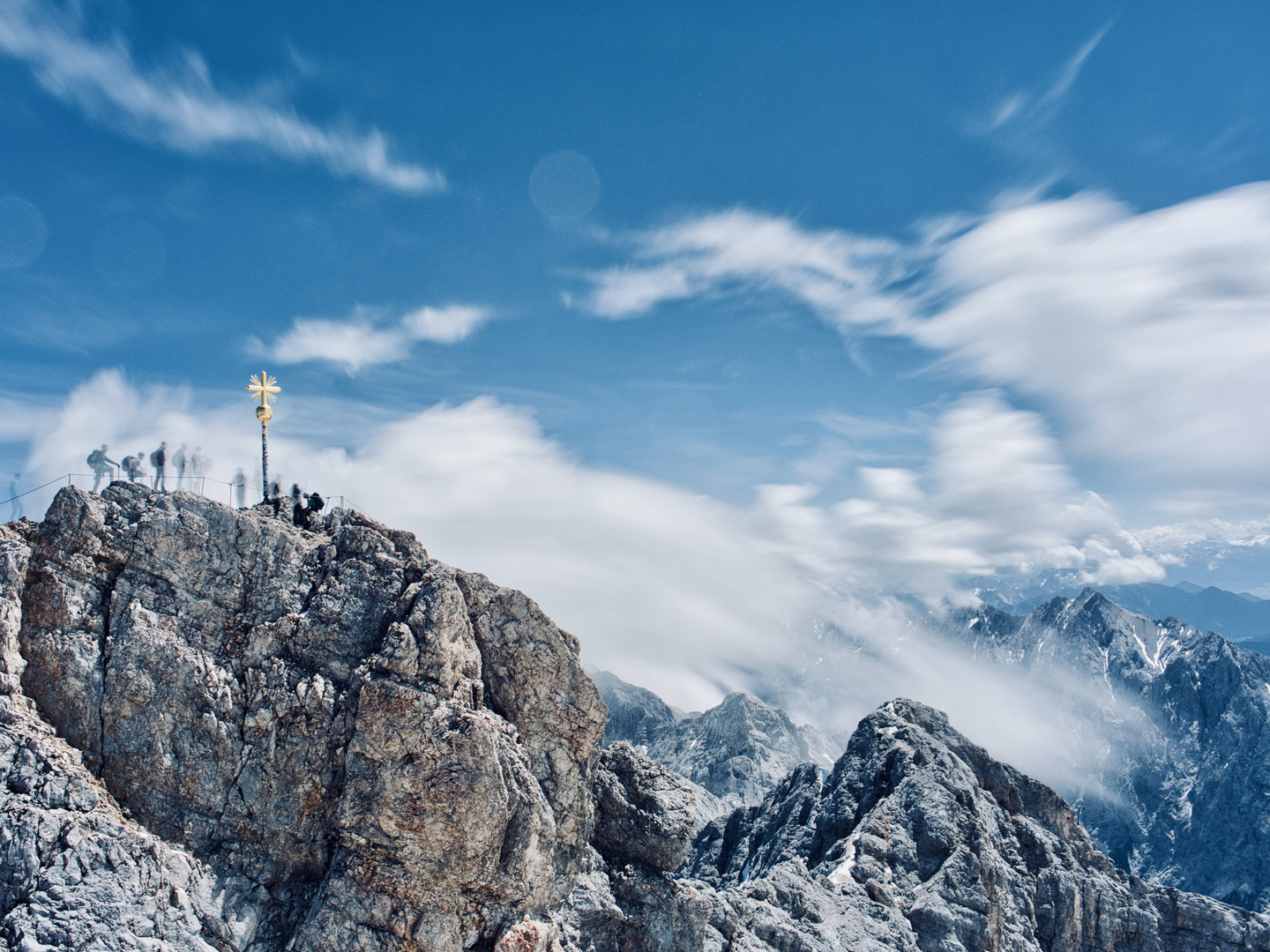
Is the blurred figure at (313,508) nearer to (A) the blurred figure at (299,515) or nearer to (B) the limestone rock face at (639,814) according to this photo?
(A) the blurred figure at (299,515)

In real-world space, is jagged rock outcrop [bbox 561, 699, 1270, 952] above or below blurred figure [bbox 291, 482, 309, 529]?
below

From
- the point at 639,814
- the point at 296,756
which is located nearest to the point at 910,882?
the point at 639,814

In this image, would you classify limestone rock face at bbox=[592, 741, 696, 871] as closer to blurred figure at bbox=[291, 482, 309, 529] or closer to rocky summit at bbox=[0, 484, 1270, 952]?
rocky summit at bbox=[0, 484, 1270, 952]

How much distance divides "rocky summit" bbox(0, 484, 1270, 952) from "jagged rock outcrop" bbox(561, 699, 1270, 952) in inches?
60.5

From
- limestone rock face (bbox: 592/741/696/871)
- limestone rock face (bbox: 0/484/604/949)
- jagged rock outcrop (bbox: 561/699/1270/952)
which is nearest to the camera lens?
limestone rock face (bbox: 0/484/604/949)

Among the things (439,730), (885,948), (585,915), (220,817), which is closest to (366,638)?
(439,730)

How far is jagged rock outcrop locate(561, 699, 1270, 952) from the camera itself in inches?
1914

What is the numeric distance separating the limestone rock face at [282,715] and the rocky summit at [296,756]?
10cm

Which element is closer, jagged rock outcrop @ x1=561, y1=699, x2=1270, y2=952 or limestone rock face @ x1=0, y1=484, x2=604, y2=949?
limestone rock face @ x1=0, y1=484, x2=604, y2=949

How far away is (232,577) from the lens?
3888 cm

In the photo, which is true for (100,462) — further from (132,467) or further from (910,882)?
(910,882)

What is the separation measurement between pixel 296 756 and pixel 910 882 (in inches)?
2401

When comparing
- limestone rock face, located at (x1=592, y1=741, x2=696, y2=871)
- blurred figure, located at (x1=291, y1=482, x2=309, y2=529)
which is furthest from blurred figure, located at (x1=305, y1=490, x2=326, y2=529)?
limestone rock face, located at (x1=592, y1=741, x2=696, y2=871)

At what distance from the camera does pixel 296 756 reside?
37219mm
